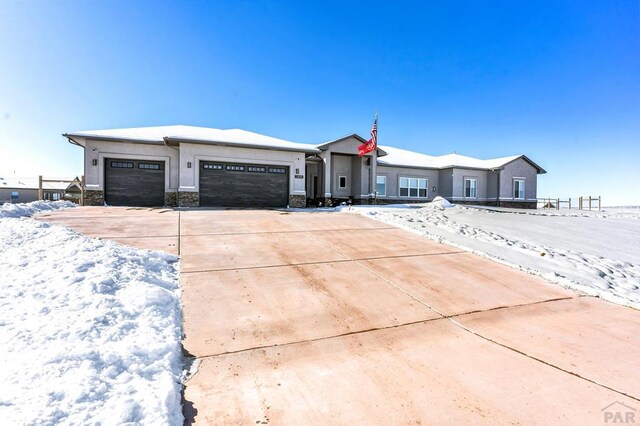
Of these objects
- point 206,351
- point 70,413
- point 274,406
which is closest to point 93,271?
point 206,351

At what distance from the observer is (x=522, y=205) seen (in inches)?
1072

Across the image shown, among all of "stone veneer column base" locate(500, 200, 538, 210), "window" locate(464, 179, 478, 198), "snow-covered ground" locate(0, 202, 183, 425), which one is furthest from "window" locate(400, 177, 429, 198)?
"snow-covered ground" locate(0, 202, 183, 425)

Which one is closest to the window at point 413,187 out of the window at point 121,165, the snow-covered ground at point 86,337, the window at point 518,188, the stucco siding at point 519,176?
the stucco siding at point 519,176

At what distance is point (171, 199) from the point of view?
666 inches

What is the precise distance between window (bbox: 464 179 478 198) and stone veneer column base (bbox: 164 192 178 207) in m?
22.0

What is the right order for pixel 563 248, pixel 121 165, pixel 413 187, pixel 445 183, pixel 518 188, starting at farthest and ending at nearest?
1. pixel 518 188
2. pixel 445 183
3. pixel 413 187
4. pixel 121 165
5. pixel 563 248

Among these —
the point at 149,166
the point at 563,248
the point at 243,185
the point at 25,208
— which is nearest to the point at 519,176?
the point at 563,248

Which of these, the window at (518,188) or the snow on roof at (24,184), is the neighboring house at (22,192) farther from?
the window at (518,188)

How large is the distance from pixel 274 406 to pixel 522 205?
1210 inches

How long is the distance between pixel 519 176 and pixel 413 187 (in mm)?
10354

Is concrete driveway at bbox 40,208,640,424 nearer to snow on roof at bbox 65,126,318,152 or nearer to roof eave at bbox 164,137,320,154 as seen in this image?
roof eave at bbox 164,137,320,154

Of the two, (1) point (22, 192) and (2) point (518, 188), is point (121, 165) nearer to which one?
(2) point (518, 188)

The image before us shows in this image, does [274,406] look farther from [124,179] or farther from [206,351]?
[124,179]

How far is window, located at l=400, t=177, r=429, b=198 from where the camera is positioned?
80.4 feet
